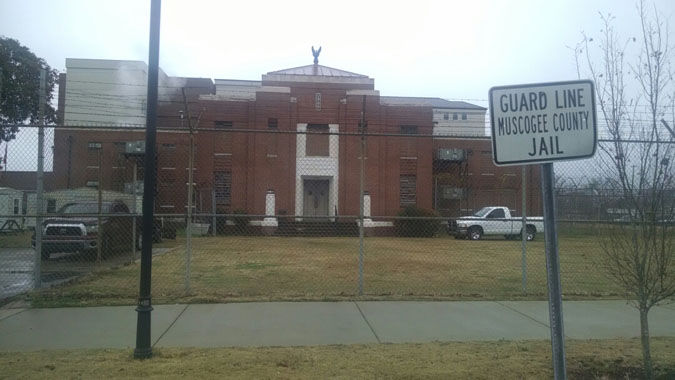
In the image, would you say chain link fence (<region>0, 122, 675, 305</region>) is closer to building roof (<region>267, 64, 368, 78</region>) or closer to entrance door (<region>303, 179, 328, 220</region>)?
entrance door (<region>303, 179, 328, 220</region>)

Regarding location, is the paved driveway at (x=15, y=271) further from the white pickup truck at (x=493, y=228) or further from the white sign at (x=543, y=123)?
the white pickup truck at (x=493, y=228)

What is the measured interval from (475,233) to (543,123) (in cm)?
1768

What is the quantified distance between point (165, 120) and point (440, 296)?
98.8 feet

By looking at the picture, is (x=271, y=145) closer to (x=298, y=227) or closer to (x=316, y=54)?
(x=298, y=227)

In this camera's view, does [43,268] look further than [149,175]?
Yes

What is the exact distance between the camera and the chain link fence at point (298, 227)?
8852mm

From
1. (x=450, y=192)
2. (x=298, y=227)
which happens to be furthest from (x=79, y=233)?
(x=450, y=192)

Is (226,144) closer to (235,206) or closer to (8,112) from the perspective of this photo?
(235,206)

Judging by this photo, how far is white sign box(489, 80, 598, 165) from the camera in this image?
346 centimetres

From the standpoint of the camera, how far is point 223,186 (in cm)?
2339

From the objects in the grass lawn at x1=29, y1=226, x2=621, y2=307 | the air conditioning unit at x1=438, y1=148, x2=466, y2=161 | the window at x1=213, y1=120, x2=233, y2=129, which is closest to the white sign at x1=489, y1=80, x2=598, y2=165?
the grass lawn at x1=29, y1=226, x2=621, y2=307

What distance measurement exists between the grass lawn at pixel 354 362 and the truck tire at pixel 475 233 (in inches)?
560

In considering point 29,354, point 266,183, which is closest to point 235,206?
point 266,183

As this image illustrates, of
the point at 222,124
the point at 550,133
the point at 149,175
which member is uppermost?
the point at 222,124
